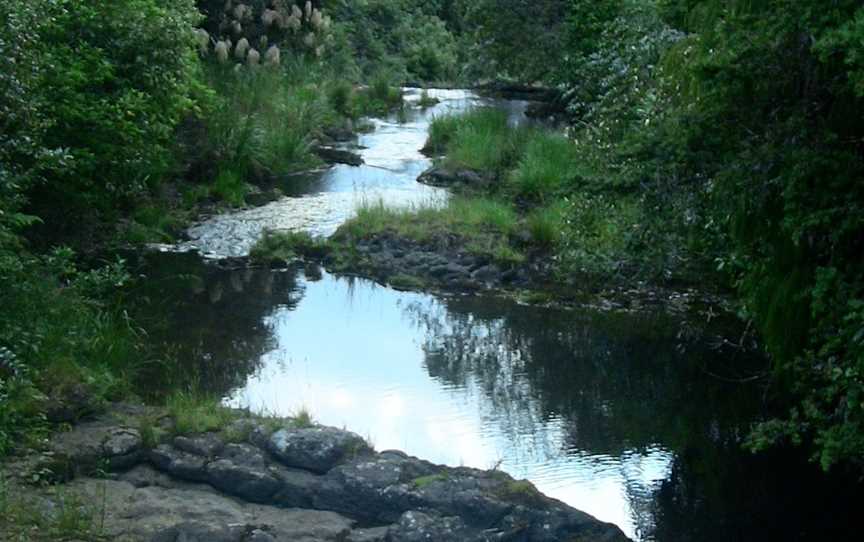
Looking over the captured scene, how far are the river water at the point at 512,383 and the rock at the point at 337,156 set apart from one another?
15.5 ft

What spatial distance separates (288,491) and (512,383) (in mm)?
3805

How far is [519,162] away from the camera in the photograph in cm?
1975

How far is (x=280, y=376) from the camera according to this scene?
492 inches

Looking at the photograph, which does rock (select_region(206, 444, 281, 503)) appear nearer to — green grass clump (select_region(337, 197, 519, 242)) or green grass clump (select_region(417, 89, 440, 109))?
green grass clump (select_region(337, 197, 519, 242))

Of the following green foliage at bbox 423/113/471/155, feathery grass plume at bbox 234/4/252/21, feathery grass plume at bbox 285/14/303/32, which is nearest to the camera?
green foliage at bbox 423/113/471/155

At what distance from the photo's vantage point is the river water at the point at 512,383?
10.3 m

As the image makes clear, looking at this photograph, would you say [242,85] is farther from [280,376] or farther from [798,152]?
[798,152]

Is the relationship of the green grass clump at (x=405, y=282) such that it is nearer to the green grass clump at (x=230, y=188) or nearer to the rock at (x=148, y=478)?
the green grass clump at (x=230, y=188)

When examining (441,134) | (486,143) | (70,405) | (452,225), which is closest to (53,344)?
(70,405)

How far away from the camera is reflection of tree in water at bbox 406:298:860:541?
1020 centimetres

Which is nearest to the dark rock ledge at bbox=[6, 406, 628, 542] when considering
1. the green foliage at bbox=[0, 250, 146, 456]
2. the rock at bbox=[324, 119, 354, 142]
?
the green foliage at bbox=[0, 250, 146, 456]

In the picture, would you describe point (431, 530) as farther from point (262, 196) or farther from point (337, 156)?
point (337, 156)

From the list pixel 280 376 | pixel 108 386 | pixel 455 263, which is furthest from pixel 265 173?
pixel 108 386

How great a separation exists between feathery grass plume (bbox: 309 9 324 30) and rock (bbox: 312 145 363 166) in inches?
117
